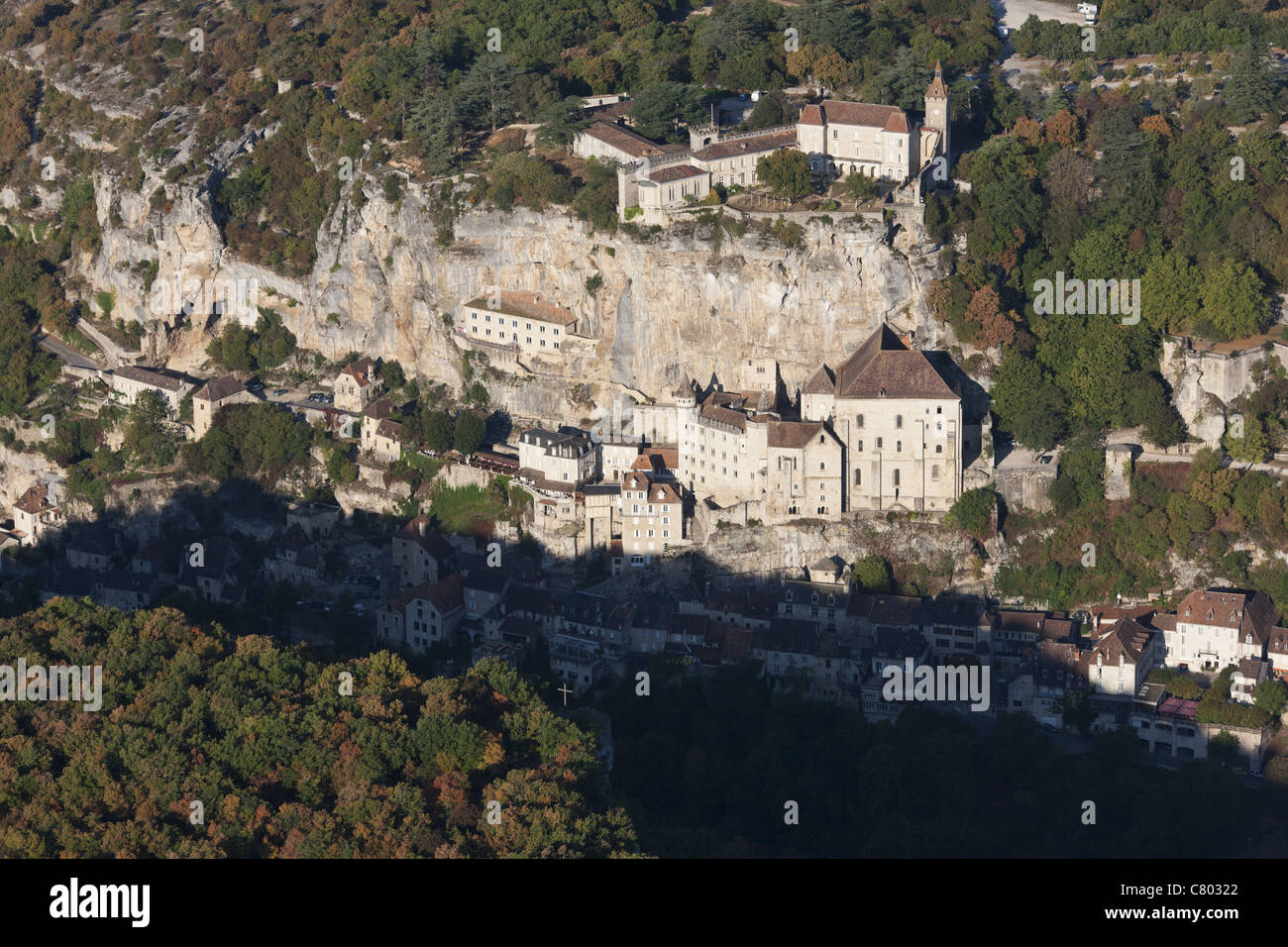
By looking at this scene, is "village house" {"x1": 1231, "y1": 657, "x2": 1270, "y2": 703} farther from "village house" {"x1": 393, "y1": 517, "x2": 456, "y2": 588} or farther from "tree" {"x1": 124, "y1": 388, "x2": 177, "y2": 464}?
"tree" {"x1": 124, "y1": 388, "x2": 177, "y2": 464}

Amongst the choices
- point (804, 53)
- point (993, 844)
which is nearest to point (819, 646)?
point (993, 844)

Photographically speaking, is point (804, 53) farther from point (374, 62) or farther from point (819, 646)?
point (819, 646)

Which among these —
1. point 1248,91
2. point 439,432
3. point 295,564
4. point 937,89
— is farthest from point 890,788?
point 1248,91

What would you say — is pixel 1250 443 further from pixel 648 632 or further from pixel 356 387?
pixel 356 387

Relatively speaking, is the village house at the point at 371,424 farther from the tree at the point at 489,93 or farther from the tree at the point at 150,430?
the tree at the point at 489,93

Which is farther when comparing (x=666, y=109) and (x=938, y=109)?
(x=666, y=109)

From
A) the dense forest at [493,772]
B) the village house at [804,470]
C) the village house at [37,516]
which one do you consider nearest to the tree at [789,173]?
the village house at [804,470]

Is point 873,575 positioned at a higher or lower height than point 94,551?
lower
